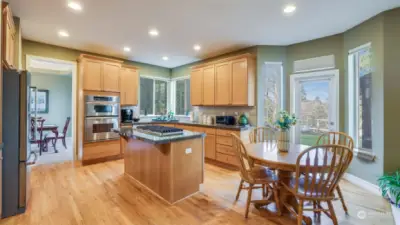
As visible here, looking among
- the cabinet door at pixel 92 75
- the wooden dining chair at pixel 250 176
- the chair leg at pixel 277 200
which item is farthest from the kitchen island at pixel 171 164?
the cabinet door at pixel 92 75

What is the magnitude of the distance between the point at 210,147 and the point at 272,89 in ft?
6.48

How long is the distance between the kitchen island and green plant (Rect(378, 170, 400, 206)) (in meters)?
2.58

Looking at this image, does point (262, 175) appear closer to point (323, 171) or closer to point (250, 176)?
point (250, 176)

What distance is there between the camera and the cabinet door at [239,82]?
4.23 m

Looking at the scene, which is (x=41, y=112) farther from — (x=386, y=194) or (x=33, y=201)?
(x=386, y=194)

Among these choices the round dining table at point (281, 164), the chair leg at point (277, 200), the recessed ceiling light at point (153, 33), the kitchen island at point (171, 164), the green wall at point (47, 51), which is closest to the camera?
the round dining table at point (281, 164)

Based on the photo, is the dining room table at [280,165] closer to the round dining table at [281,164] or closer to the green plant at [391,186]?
the round dining table at [281,164]

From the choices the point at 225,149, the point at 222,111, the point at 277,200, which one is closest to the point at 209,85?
the point at 222,111

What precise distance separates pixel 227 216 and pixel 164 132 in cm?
136

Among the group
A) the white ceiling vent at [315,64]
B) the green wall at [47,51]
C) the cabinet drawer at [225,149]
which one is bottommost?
the cabinet drawer at [225,149]

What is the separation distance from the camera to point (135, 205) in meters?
2.58

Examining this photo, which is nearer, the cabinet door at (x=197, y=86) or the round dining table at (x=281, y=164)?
the round dining table at (x=281, y=164)

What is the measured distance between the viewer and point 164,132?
2.78 m

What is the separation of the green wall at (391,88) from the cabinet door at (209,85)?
125 inches
